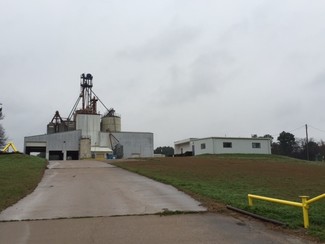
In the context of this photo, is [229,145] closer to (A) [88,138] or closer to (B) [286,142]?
(A) [88,138]

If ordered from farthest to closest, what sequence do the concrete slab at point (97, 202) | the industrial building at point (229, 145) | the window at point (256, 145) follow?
the window at point (256, 145) < the industrial building at point (229, 145) < the concrete slab at point (97, 202)

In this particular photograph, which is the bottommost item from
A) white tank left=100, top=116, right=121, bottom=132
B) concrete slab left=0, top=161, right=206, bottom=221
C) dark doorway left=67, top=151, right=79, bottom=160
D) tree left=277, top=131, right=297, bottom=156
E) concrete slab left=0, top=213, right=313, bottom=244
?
concrete slab left=0, top=213, right=313, bottom=244

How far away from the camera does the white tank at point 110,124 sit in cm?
9181

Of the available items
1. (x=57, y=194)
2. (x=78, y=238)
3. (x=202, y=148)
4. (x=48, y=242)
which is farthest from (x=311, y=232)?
Result: (x=202, y=148)

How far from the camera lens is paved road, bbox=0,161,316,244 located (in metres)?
7.85

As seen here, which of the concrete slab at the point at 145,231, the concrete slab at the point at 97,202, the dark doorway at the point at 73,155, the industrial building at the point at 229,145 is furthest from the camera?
the dark doorway at the point at 73,155

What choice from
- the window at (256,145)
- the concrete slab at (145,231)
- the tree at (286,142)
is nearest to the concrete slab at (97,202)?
the concrete slab at (145,231)

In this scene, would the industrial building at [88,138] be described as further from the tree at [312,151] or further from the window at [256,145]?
the tree at [312,151]

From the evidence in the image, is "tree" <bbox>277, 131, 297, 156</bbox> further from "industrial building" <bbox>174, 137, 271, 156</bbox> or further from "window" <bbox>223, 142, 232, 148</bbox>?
"window" <bbox>223, 142, 232, 148</bbox>

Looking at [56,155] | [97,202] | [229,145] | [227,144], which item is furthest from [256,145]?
[97,202]

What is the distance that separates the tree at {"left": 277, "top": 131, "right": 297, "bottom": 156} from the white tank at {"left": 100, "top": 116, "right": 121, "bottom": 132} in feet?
173

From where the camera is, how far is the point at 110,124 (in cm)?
9206

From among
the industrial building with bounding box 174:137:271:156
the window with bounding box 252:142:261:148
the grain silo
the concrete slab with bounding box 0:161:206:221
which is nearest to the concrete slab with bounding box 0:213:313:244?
the concrete slab with bounding box 0:161:206:221

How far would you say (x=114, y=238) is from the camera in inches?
309
